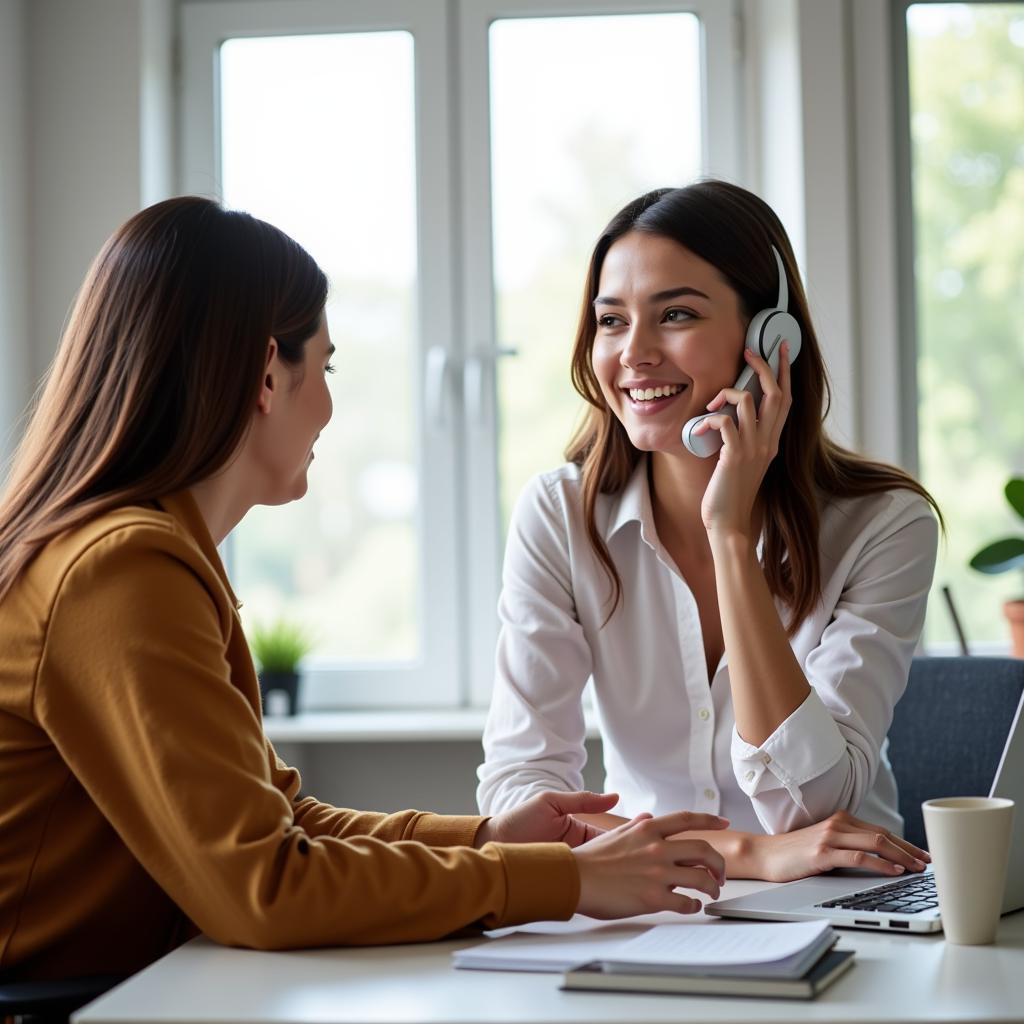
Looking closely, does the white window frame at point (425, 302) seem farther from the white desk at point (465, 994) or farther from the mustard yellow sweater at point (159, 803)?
the white desk at point (465, 994)

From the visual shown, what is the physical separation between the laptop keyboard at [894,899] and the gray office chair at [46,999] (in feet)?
2.07

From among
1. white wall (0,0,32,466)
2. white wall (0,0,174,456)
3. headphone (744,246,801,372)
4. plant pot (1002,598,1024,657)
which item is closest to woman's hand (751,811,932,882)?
headphone (744,246,801,372)

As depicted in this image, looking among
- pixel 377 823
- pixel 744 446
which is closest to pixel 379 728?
pixel 744 446

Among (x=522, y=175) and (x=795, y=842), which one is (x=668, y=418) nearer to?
(x=795, y=842)

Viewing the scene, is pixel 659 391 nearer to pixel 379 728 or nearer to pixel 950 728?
pixel 950 728

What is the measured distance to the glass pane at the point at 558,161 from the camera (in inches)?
116

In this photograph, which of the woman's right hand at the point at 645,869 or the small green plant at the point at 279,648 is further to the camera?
the small green plant at the point at 279,648

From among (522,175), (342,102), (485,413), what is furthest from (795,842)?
(342,102)

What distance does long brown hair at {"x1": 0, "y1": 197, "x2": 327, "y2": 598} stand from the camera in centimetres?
118

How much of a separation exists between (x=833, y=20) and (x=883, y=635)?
161 cm

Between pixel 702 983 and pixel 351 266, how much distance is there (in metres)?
2.32

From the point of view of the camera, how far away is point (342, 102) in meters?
2.99

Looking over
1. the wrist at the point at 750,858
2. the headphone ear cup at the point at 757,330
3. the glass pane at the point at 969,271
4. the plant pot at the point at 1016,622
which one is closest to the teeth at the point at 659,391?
the headphone ear cup at the point at 757,330

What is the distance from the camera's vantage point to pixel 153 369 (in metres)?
1.19
